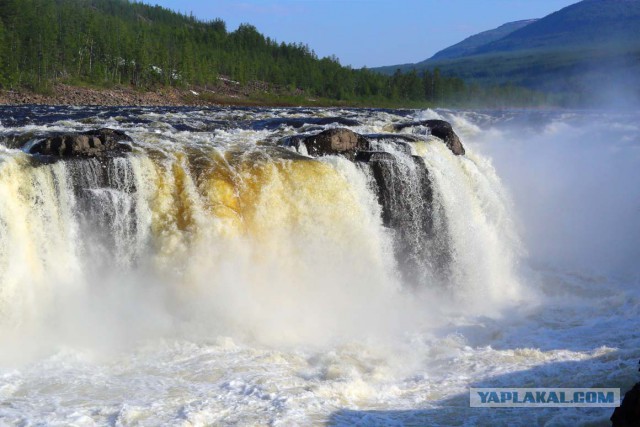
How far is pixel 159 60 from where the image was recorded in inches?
3396

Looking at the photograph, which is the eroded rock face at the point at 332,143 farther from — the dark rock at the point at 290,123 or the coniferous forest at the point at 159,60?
the coniferous forest at the point at 159,60

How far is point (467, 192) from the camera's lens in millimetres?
19344

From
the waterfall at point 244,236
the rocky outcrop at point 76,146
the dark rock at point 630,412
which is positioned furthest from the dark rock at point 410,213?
the dark rock at point 630,412

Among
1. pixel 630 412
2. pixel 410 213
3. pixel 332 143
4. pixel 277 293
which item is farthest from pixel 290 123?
pixel 630 412

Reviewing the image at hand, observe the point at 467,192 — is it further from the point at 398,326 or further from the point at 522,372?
the point at 522,372

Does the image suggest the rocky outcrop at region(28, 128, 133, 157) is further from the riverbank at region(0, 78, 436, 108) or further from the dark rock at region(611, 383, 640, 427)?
the riverbank at region(0, 78, 436, 108)

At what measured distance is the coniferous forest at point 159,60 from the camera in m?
69.7

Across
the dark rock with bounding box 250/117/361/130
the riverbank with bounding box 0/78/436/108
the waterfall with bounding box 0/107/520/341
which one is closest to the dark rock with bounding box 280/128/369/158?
the waterfall with bounding box 0/107/520/341

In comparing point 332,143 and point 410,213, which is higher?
point 332,143

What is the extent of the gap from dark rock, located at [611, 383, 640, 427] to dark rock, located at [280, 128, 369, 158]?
11.8m

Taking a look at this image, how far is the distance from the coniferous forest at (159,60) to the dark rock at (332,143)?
51.5 meters

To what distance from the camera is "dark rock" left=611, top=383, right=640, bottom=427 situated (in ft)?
20.5

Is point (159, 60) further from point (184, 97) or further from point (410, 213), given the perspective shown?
point (410, 213)

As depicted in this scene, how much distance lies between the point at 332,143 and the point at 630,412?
40.1 feet
